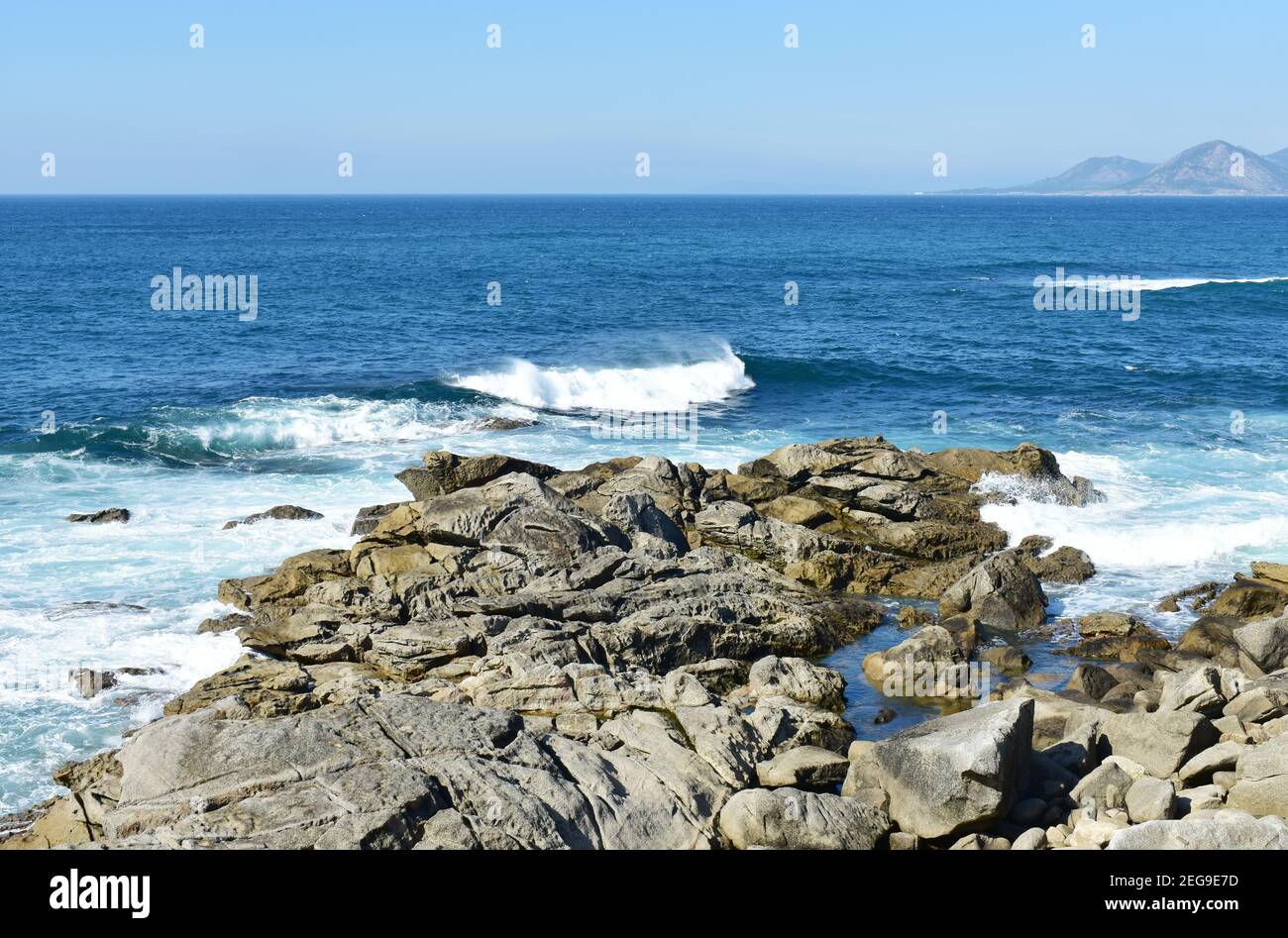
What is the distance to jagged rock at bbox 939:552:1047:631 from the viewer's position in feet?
73.9

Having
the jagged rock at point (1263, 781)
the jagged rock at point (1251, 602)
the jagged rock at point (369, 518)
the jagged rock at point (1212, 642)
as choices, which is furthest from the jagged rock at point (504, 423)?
the jagged rock at point (1263, 781)

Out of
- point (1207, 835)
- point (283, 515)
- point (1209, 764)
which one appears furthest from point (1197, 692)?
point (283, 515)

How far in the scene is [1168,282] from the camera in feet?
264

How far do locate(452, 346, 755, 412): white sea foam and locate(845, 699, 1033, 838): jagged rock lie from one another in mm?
29980

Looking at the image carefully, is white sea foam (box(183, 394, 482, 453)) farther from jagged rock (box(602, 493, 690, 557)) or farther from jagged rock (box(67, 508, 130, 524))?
jagged rock (box(602, 493, 690, 557))

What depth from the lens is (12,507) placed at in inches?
1168

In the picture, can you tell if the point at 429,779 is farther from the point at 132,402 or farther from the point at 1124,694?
the point at 132,402

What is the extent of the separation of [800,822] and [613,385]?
3432 centimetres

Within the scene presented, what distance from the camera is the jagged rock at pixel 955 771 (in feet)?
45.5

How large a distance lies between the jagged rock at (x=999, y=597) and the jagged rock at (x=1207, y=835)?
33.7ft

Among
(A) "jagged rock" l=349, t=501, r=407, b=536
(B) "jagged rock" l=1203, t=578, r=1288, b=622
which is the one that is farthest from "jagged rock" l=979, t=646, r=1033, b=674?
(A) "jagged rock" l=349, t=501, r=407, b=536

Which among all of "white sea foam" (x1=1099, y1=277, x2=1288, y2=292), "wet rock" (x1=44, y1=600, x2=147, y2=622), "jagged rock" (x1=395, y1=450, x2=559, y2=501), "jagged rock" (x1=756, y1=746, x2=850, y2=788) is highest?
"white sea foam" (x1=1099, y1=277, x2=1288, y2=292)

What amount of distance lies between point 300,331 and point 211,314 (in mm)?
7909

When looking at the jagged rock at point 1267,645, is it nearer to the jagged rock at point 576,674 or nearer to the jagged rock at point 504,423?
the jagged rock at point 576,674
